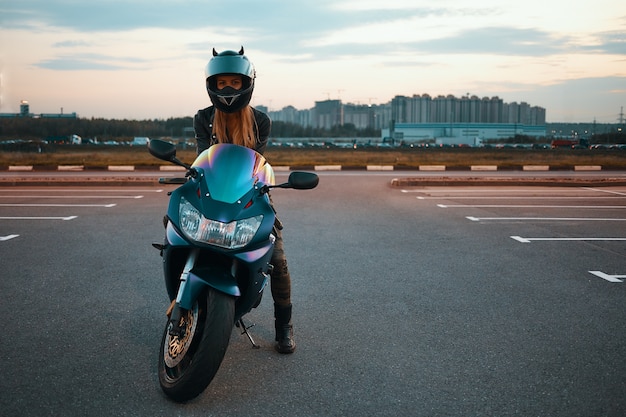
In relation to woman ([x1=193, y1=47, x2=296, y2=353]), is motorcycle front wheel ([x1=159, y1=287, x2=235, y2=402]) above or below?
below

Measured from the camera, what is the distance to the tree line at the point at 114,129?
13600 cm

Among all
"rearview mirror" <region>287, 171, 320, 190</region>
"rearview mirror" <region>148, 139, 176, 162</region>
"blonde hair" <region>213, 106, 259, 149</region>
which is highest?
"blonde hair" <region>213, 106, 259, 149</region>

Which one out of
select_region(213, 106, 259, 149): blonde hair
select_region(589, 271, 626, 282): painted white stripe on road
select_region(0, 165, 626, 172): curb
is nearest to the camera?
select_region(213, 106, 259, 149): blonde hair

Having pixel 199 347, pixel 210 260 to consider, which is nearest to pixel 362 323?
pixel 210 260

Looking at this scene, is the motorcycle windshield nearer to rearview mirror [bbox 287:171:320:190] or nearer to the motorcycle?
the motorcycle

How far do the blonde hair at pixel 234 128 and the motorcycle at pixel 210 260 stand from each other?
0.38 m

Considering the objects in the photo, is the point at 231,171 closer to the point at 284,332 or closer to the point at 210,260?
the point at 210,260

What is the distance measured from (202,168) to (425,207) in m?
9.21

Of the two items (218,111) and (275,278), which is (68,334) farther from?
(218,111)

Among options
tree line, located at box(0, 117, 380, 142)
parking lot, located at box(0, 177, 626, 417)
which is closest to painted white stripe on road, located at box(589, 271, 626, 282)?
parking lot, located at box(0, 177, 626, 417)

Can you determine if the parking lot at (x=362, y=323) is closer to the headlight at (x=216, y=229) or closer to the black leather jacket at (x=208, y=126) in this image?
the headlight at (x=216, y=229)

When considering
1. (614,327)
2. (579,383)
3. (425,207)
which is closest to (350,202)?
(425,207)

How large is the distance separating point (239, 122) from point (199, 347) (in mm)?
1537

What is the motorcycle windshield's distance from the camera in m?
3.31
